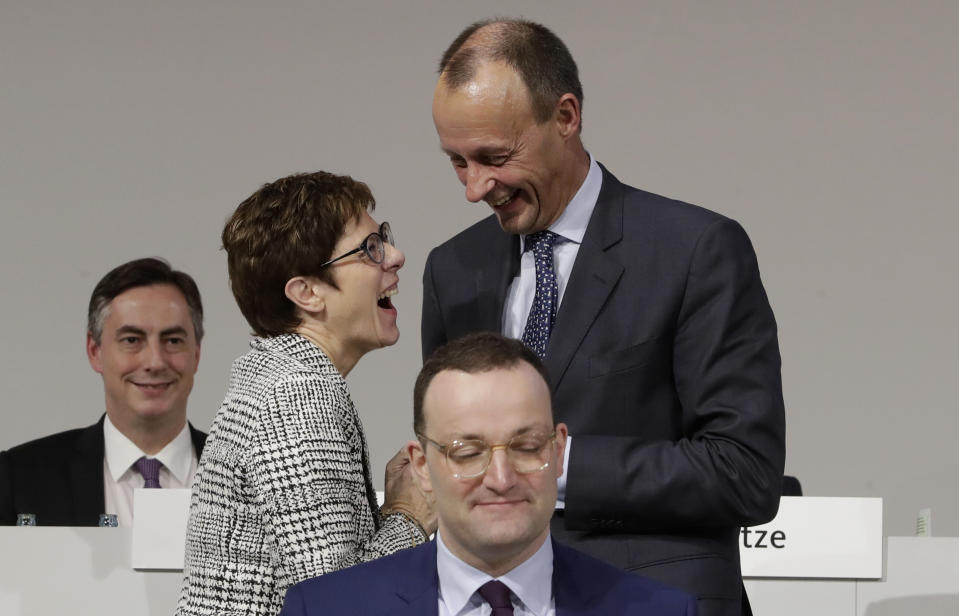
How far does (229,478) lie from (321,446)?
148 millimetres

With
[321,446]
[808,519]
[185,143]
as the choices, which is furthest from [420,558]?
[185,143]

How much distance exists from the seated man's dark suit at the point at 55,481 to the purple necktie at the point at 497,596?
2.71m

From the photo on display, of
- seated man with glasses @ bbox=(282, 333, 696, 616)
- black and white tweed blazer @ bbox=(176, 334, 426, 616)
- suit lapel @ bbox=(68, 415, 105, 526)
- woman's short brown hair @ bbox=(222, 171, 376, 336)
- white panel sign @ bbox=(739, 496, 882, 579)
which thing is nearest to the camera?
seated man with glasses @ bbox=(282, 333, 696, 616)

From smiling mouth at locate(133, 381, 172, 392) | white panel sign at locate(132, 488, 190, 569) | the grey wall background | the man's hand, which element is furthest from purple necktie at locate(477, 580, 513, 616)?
the grey wall background

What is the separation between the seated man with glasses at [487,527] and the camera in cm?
168

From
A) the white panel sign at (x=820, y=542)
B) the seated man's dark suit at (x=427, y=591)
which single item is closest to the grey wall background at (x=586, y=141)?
the white panel sign at (x=820, y=542)

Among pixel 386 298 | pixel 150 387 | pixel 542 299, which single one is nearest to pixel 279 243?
pixel 386 298

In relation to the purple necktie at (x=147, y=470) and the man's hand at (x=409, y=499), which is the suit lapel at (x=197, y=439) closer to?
the purple necktie at (x=147, y=470)

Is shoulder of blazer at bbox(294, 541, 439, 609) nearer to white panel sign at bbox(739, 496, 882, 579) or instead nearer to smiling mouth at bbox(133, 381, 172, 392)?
white panel sign at bbox(739, 496, 882, 579)

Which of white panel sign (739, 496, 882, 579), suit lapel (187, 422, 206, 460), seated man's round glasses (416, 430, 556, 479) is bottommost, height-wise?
white panel sign (739, 496, 882, 579)

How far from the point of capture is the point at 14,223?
17.5 ft

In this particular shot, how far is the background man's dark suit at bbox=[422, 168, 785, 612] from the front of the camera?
199 cm

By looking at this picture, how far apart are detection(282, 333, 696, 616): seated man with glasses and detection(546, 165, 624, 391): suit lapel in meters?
0.33

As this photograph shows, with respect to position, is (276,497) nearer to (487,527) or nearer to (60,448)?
(487,527)
